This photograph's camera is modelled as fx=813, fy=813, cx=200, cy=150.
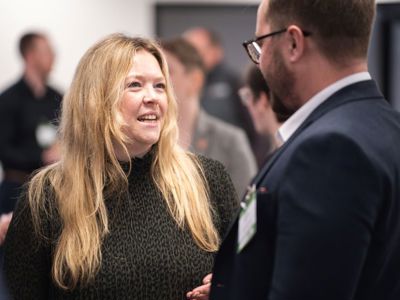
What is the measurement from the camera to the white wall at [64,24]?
253 inches

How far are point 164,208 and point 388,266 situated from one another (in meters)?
1.04

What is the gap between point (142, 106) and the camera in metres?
2.47

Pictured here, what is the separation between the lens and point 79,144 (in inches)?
97.3

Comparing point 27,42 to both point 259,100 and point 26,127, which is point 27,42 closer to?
point 26,127

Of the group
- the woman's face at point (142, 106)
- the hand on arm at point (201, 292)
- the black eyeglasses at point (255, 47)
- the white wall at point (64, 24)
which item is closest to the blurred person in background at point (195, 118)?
the woman's face at point (142, 106)

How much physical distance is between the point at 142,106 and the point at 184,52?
176cm

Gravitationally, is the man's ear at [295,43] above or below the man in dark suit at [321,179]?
above

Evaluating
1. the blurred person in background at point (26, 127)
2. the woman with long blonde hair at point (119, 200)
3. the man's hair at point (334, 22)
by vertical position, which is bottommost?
the blurred person in background at point (26, 127)

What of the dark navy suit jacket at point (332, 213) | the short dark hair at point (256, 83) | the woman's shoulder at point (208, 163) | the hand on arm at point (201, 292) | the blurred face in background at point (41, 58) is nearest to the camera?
the dark navy suit jacket at point (332, 213)

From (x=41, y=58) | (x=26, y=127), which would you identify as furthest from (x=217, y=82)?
(x=26, y=127)

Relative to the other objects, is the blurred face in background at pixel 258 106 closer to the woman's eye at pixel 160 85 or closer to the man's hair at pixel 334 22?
the woman's eye at pixel 160 85

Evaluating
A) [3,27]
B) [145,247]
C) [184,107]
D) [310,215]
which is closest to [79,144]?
[145,247]

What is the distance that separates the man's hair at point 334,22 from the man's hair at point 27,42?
4.79 m

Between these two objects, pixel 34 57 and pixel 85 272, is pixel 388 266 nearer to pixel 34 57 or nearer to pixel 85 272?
pixel 85 272
